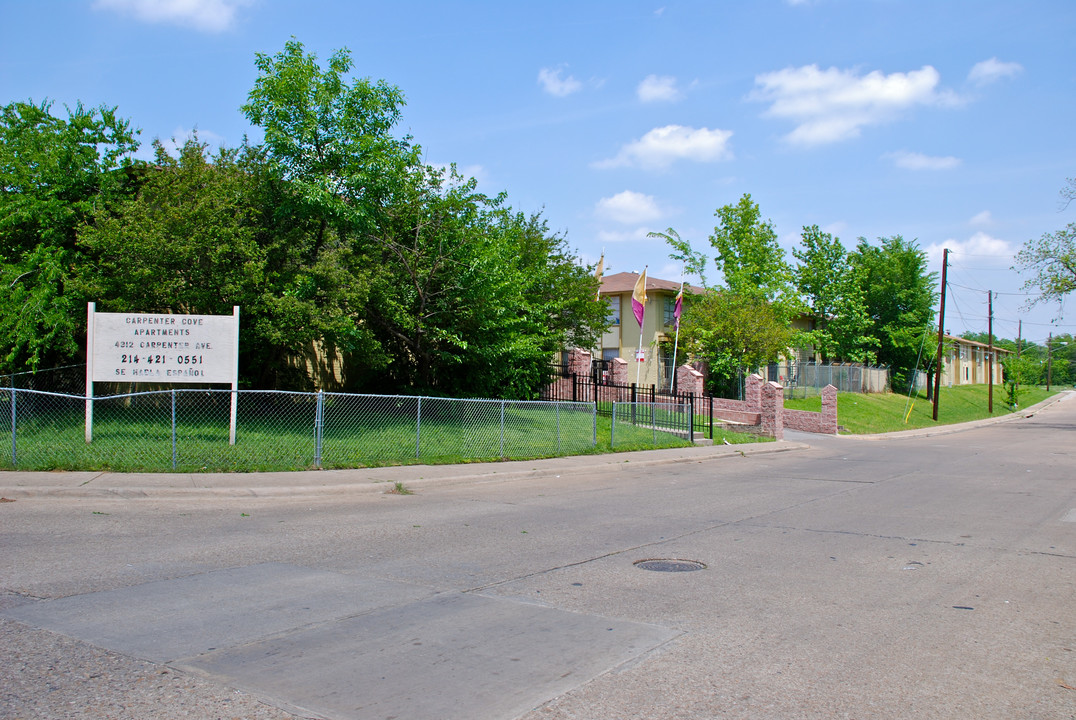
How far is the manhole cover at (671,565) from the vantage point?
24.5 ft

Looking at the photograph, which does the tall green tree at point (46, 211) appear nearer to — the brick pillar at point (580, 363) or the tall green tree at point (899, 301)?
the brick pillar at point (580, 363)

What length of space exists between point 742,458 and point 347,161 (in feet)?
42.7

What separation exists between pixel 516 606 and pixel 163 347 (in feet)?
38.4

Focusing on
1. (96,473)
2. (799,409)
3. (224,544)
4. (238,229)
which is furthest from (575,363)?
(224,544)

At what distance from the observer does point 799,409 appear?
37.3 meters

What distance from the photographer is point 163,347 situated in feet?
49.4

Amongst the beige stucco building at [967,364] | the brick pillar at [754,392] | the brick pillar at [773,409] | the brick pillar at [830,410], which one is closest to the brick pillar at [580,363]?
the brick pillar at [754,392]

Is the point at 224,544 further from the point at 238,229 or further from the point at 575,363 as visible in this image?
the point at 575,363

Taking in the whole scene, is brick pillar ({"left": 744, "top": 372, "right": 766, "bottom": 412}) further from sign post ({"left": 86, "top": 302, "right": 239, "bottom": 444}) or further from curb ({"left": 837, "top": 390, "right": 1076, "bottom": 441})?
sign post ({"left": 86, "top": 302, "right": 239, "bottom": 444})

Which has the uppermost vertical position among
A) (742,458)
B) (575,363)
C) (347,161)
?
(347,161)

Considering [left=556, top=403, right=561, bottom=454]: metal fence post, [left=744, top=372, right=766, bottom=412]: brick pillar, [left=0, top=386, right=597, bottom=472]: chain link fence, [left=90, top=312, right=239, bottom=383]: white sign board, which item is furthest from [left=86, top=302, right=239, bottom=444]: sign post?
[left=744, top=372, right=766, bottom=412]: brick pillar

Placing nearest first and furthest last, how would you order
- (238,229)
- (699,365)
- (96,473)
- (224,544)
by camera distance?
1. (224,544)
2. (96,473)
3. (238,229)
4. (699,365)

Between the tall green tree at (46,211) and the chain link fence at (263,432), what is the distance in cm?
172

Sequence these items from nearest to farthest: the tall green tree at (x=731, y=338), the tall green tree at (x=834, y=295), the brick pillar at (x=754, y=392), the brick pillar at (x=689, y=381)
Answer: the brick pillar at (x=689, y=381)
the brick pillar at (x=754, y=392)
the tall green tree at (x=731, y=338)
the tall green tree at (x=834, y=295)
